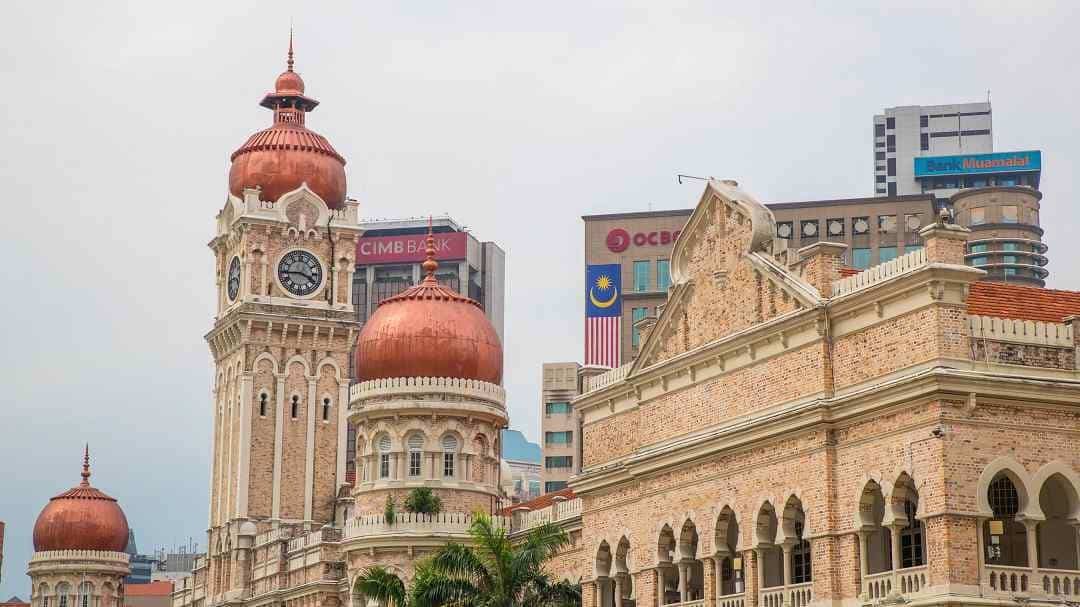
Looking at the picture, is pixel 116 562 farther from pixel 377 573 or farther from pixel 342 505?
pixel 377 573

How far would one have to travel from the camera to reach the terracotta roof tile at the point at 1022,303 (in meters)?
39.6

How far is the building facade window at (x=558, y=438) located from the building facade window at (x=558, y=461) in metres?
1.14

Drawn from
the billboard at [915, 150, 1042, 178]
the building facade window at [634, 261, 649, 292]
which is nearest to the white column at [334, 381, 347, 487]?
the building facade window at [634, 261, 649, 292]

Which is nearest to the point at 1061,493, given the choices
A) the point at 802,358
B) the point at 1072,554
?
the point at 1072,554

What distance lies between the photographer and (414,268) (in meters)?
170

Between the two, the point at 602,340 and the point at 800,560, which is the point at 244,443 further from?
the point at 800,560

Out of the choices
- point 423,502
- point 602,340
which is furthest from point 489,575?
point 602,340

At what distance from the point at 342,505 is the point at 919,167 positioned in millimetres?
78286

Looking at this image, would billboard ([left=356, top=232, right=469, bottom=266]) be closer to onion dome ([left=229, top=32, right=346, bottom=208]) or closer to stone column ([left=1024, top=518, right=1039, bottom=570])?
onion dome ([left=229, top=32, right=346, bottom=208])

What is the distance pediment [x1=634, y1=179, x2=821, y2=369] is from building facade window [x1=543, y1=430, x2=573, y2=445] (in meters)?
79.2

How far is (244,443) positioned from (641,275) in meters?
47.5

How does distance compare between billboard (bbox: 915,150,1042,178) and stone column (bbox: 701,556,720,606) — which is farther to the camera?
billboard (bbox: 915,150,1042,178)

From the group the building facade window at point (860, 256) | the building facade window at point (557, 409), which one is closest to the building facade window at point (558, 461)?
the building facade window at point (557, 409)

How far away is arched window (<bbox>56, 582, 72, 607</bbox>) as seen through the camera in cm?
10988
